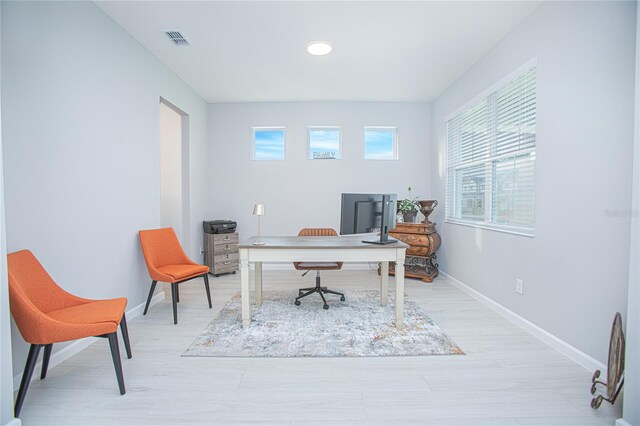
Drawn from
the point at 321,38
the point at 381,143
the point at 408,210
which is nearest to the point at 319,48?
the point at 321,38

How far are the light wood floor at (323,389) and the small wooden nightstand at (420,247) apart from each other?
1.78 metres

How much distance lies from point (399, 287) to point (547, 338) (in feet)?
4.00

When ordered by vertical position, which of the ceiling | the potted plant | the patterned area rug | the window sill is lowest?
the patterned area rug

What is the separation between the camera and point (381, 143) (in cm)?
524

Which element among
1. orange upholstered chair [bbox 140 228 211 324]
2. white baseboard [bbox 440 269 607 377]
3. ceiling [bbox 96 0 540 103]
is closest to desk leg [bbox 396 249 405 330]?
white baseboard [bbox 440 269 607 377]

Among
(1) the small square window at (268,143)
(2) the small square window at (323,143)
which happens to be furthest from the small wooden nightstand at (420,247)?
(1) the small square window at (268,143)

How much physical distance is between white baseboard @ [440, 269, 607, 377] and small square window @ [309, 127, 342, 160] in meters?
3.05

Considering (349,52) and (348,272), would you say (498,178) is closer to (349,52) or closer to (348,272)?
(349,52)

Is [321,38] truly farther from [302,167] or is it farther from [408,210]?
[408,210]

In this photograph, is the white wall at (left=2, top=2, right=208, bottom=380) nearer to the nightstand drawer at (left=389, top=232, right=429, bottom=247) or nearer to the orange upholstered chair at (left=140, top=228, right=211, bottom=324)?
the orange upholstered chair at (left=140, top=228, right=211, bottom=324)

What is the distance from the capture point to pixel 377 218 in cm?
300

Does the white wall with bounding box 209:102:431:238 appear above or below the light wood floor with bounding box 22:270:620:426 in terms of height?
above

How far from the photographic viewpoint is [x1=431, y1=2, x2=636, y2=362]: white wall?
1904 mm

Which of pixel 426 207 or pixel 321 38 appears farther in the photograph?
pixel 426 207
